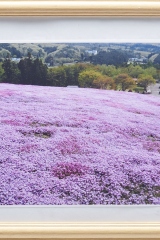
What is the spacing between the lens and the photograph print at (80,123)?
996 millimetres

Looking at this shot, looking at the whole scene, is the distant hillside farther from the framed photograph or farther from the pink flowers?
the pink flowers

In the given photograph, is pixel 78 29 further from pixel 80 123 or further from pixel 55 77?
pixel 80 123

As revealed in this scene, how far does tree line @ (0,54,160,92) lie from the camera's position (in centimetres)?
104

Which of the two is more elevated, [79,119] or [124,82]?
[124,82]

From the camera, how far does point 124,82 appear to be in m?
1.05

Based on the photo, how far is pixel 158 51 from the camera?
1031 millimetres

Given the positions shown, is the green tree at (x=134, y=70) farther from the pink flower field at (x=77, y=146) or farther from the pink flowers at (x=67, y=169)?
the pink flowers at (x=67, y=169)

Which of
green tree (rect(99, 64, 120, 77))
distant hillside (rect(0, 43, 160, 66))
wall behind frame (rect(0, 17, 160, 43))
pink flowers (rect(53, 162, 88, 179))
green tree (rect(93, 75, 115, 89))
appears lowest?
pink flowers (rect(53, 162, 88, 179))

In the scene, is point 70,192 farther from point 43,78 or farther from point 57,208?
point 43,78

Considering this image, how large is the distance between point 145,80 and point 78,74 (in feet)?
0.64

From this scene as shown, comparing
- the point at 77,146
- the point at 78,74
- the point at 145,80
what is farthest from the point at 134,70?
the point at 77,146

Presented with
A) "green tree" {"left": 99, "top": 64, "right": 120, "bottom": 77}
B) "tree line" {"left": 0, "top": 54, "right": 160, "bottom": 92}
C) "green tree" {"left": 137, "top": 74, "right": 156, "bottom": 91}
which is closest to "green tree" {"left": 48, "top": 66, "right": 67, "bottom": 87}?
"tree line" {"left": 0, "top": 54, "right": 160, "bottom": 92}

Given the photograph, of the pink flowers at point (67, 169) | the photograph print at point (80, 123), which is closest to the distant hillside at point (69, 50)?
the photograph print at point (80, 123)
